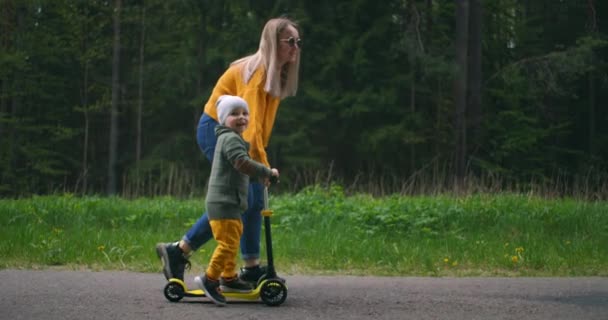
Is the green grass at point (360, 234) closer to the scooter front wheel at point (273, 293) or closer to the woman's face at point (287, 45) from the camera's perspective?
the scooter front wheel at point (273, 293)

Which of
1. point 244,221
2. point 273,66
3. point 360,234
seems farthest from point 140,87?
point 273,66

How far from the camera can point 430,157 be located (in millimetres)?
27688

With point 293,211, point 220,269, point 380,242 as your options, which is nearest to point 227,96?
point 220,269

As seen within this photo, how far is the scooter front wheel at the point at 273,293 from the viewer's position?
5.00 metres

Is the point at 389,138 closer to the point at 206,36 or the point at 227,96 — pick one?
the point at 206,36

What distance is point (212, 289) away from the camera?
16.3 ft

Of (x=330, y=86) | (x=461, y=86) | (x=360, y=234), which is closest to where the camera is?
(x=360, y=234)

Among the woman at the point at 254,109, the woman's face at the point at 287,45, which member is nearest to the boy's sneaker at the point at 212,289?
the woman at the point at 254,109

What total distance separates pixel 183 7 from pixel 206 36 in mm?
1360

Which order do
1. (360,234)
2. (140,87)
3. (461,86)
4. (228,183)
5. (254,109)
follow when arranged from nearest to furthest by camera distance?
1. (228,183)
2. (254,109)
3. (360,234)
4. (461,86)
5. (140,87)

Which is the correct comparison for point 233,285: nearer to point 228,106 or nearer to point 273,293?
point 273,293

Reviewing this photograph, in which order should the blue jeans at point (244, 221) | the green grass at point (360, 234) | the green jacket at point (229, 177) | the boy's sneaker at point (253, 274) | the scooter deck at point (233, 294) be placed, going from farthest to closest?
1. the green grass at point (360, 234)
2. the boy's sneaker at point (253, 274)
3. the blue jeans at point (244, 221)
4. the scooter deck at point (233, 294)
5. the green jacket at point (229, 177)

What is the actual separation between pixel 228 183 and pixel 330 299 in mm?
1047

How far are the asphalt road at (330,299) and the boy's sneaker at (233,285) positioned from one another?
105 millimetres
